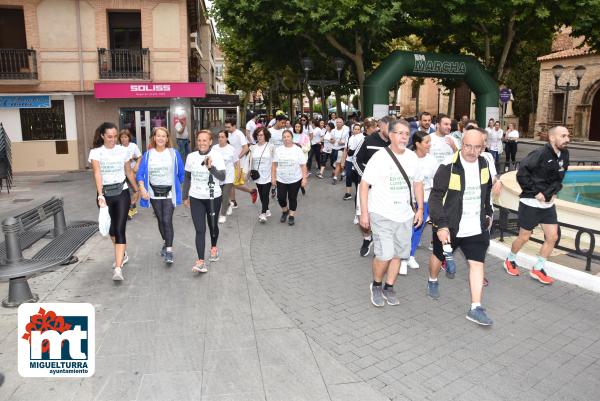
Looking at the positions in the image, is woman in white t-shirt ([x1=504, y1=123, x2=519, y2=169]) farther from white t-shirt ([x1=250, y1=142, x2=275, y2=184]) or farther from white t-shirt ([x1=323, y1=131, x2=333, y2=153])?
white t-shirt ([x1=250, y1=142, x2=275, y2=184])

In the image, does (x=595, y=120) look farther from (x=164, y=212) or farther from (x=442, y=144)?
(x=164, y=212)

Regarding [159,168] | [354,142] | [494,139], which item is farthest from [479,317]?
[494,139]

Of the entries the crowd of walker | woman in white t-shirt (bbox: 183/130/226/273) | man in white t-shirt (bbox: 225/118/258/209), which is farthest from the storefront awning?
woman in white t-shirt (bbox: 183/130/226/273)

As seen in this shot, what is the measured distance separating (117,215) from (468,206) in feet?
13.1

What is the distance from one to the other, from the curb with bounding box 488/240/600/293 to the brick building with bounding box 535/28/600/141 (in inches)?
1154

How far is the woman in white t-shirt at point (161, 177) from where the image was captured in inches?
256

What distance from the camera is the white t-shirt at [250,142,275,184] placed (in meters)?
9.54

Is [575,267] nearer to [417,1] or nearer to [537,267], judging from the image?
[537,267]

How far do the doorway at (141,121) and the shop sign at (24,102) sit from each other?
259 cm

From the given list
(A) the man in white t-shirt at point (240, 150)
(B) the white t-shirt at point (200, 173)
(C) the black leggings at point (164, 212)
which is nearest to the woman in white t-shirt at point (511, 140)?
(A) the man in white t-shirt at point (240, 150)

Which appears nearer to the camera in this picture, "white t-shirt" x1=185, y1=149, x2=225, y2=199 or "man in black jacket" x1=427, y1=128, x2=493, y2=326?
"man in black jacket" x1=427, y1=128, x2=493, y2=326

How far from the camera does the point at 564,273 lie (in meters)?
6.17

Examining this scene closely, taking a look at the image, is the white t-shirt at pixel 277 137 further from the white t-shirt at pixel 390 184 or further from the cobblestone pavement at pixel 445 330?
the white t-shirt at pixel 390 184

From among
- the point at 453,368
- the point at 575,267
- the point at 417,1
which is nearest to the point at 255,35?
the point at 417,1
